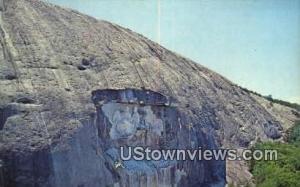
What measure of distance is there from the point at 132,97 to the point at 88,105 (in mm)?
2490

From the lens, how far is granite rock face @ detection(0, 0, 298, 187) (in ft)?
57.0

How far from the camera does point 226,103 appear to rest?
29.5m

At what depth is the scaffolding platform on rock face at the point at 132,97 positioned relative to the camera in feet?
65.3

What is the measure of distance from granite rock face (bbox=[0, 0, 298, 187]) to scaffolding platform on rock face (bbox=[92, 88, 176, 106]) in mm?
39

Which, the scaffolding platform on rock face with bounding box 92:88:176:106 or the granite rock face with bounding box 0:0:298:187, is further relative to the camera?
the scaffolding platform on rock face with bounding box 92:88:176:106

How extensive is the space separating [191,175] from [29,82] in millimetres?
8269

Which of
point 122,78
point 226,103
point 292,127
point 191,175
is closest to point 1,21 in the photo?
point 122,78

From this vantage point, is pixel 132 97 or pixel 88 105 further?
pixel 132 97

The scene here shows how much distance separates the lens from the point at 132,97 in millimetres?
21109

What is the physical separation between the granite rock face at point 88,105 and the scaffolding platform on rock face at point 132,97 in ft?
0.13

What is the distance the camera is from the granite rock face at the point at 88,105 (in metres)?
17.4

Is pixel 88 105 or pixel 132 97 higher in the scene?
pixel 132 97

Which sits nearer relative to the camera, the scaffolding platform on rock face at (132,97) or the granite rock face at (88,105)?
the granite rock face at (88,105)

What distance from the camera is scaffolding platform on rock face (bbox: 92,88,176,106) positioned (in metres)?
19.9
